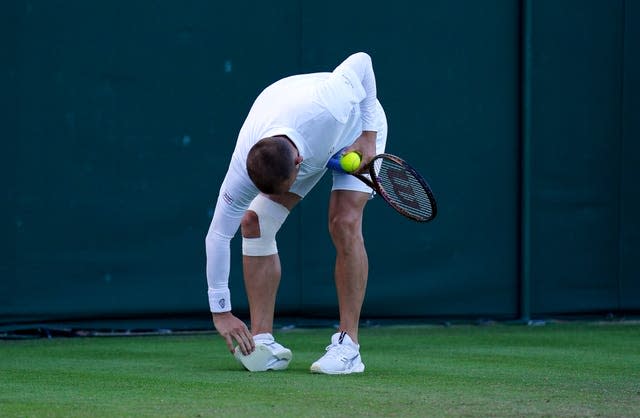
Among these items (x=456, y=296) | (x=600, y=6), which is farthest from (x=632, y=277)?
(x=600, y=6)

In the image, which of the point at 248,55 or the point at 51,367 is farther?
the point at 248,55

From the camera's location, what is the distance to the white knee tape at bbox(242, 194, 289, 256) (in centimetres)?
462

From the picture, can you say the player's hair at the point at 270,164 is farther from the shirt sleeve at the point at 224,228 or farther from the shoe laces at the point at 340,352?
the shoe laces at the point at 340,352

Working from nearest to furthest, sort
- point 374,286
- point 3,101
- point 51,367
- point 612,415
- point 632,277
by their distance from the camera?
point 612,415, point 51,367, point 3,101, point 374,286, point 632,277

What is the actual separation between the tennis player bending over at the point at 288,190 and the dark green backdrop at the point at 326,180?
1603 millimetres

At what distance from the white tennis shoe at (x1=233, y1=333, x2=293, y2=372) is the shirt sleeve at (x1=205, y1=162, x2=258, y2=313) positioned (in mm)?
233

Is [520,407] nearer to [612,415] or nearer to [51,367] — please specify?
[612,415]

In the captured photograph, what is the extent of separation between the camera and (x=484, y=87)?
6.83 metres

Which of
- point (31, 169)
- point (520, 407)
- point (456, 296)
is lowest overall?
point (456, 296)

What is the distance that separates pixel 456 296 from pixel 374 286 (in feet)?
1.60

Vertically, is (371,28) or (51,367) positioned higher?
(371,28)

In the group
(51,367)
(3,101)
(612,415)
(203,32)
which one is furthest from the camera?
(203,32)

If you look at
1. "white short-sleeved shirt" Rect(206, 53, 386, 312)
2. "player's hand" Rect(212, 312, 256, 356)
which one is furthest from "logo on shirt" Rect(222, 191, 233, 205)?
"player's hand" Rect(212, 312, 256, 356)

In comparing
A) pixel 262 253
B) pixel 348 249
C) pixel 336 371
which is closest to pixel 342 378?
pixel 336 371
